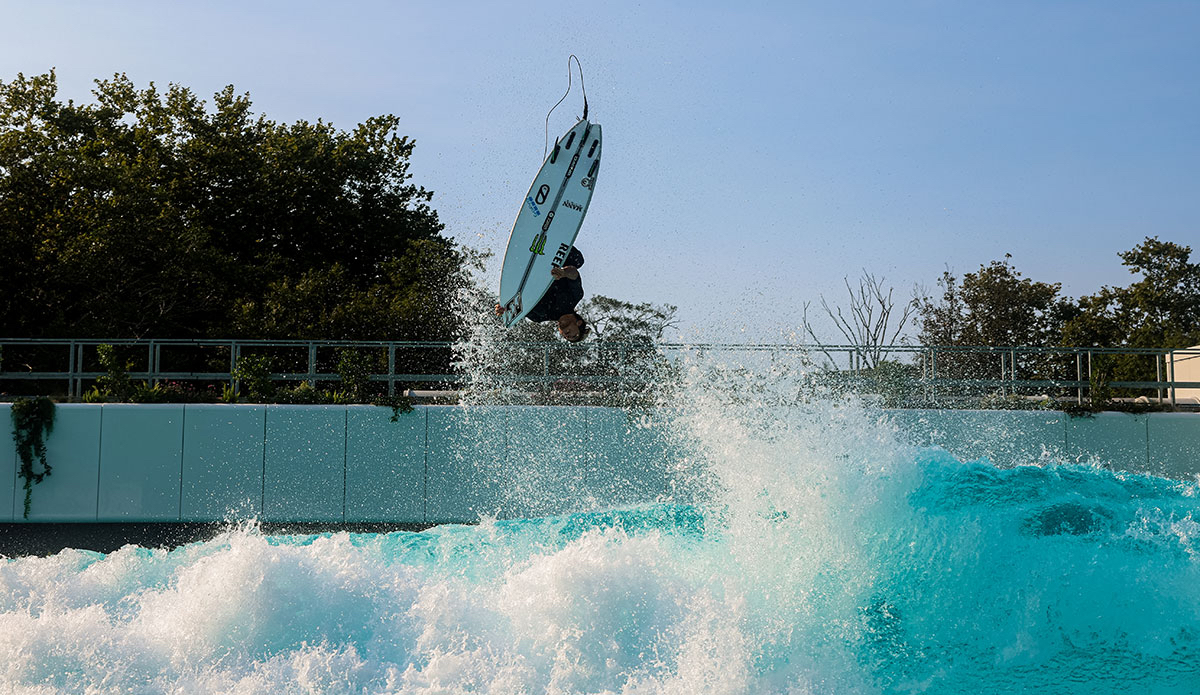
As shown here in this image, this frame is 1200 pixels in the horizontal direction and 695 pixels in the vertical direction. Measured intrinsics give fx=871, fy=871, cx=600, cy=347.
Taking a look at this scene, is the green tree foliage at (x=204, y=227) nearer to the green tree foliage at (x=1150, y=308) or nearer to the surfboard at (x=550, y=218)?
the surfboard at (x=550, y=218)

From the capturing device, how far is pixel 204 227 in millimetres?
21016

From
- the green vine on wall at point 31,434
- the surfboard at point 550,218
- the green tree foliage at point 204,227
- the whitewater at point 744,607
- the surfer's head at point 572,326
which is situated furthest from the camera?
the green tree foliage at point 204,227

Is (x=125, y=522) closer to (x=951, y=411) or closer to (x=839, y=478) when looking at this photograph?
(x=839, y=478)

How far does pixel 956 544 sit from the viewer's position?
18.6 ft

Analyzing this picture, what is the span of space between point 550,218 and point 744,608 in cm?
758

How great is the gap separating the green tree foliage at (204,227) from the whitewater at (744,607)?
12.4 metres

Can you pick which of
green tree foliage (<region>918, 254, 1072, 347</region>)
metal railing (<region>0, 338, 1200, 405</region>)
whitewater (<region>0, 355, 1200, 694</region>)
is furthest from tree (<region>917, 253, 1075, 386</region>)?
whitewater (<region>0, 355, 1200, 694</region>)

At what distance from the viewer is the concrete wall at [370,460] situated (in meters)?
12.5

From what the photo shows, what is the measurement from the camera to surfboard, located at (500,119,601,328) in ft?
39.3

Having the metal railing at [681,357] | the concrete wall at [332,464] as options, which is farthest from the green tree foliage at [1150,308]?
the concrete wall at [332,464]

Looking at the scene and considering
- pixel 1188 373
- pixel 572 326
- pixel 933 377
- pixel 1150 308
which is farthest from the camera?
pixel 1150 308

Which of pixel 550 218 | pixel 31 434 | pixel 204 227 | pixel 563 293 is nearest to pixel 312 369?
pixel 31 434

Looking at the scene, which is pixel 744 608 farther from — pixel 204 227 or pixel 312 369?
pixel 204 227

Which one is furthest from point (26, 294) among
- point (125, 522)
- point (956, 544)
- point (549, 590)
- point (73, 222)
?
point (956, 544)
